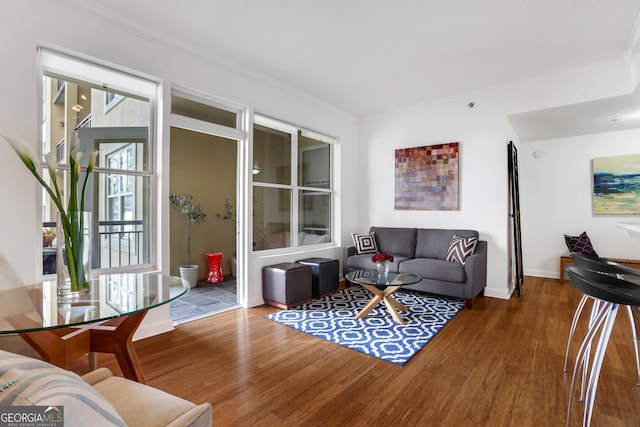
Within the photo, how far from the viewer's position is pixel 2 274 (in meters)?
2.21

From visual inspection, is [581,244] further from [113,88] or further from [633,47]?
[113,88]

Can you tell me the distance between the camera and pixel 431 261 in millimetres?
4211

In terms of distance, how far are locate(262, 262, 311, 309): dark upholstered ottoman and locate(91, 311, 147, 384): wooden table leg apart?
2065 mm

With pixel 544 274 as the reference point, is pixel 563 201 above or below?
above

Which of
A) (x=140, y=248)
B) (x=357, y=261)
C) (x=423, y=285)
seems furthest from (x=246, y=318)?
(x=423, y=285)

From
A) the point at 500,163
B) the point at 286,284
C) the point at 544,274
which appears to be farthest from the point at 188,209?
the point at 544,274

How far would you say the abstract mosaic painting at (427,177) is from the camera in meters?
4.75

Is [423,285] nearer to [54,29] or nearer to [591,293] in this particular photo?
[591,293]

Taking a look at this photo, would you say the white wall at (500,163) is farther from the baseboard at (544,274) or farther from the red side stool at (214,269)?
the red side stool at (214,269)

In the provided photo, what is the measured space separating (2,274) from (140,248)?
102cm

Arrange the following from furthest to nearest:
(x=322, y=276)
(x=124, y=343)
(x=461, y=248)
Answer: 1. (x=322, y=276)
2. (x=461, y=248)
3. (x=124, y=343)

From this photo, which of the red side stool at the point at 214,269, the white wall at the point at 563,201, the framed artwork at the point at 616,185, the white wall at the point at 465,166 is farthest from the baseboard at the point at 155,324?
the framed artwork at the point at 616,185

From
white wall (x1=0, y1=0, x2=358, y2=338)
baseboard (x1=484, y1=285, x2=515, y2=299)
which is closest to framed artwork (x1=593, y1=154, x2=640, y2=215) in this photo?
baseboard (x1=484, y1=285, x2=515, y2=299)

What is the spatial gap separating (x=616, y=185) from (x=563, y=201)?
706mm
